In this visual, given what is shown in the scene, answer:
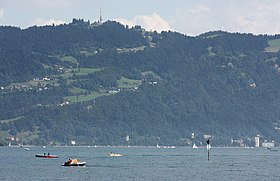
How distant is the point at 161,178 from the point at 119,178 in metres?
8.25

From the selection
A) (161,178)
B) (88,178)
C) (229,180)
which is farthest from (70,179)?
(229,180)

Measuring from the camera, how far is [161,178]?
19912cm

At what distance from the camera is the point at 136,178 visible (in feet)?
653

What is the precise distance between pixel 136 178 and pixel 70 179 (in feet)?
44.4

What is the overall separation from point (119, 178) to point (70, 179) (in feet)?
33.9

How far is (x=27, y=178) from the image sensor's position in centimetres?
19688

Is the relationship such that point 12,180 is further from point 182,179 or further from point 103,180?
point 182,179

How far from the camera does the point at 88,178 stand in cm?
19812

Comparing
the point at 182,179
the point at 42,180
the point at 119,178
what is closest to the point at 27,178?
the point at 42,180

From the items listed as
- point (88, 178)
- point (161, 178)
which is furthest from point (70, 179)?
point (161, 178)

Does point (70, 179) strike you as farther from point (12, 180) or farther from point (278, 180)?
point (278, 180)

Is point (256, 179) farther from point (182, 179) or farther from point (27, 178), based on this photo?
point (27, 178)

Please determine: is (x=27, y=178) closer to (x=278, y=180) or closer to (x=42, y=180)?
(x=42, y=180)

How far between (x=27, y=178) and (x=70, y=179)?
8.97 m
